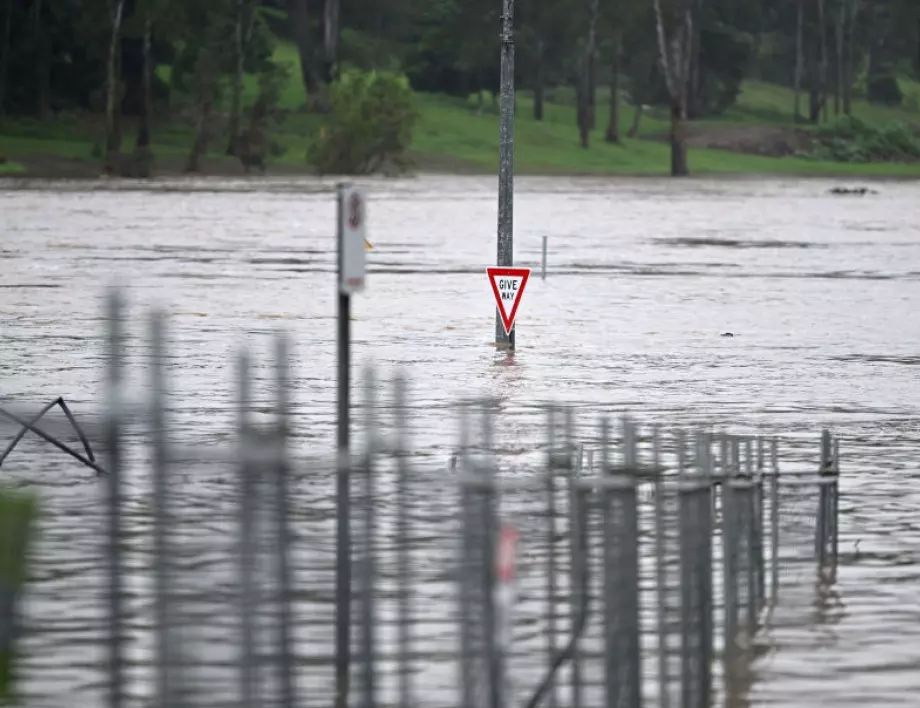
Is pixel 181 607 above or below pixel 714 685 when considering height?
above

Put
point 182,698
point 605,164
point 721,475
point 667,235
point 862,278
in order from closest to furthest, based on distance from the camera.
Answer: point 182,698, point 721,475, point 862,278, point 667,235, point 605,164

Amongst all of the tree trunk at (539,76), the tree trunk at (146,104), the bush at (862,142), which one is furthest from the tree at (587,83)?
the tree trunk at (146,104)

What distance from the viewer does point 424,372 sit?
24328 mm

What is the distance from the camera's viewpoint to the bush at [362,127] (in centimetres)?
12381

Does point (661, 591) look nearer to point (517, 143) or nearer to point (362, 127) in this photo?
point (362, 127)

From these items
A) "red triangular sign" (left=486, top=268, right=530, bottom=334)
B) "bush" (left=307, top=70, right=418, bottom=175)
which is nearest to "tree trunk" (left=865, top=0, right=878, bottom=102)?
"bush" (left=307, top=70, right=418, bottom=175)

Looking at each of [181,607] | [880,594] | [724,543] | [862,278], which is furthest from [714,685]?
[862,278]

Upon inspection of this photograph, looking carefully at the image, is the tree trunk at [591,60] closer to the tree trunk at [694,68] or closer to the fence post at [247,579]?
the tree trunk at [694,68]

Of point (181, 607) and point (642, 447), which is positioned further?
point (642, 447)

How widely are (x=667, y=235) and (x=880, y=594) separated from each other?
5316 cm

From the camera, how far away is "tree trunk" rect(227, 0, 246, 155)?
12519cm

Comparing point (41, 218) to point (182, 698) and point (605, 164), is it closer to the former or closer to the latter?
point (182, 698)

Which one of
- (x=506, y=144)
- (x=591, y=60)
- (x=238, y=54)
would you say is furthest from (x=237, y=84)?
(x=506, y=144)

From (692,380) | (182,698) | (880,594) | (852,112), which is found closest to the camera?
(182,698)
